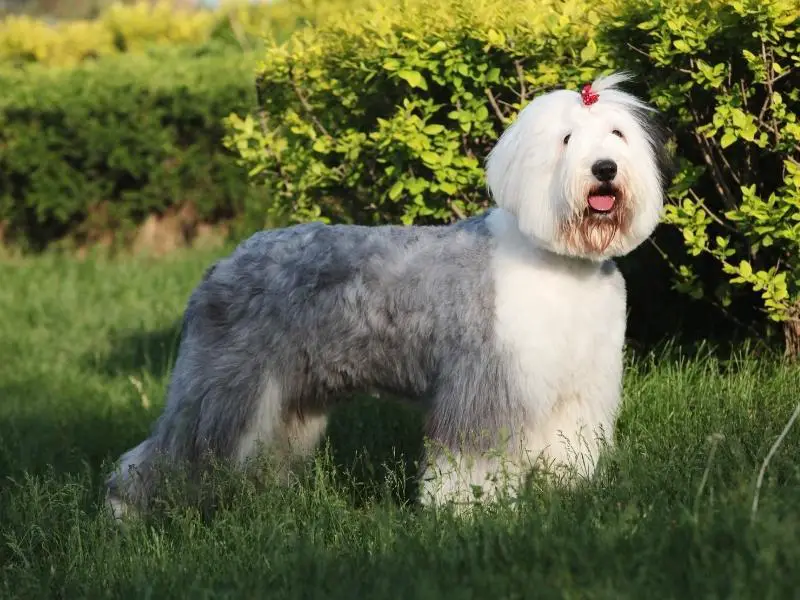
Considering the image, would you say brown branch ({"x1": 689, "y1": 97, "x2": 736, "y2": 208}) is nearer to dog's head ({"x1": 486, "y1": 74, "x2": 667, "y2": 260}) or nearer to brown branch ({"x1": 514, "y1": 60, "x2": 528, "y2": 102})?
brown branch ({"x1": 514, "y1": 60, "x2": 528, "y2": 102})

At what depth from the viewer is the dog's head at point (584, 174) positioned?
4.42 m

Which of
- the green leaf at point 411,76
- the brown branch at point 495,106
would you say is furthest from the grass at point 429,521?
the green leaf at point 411,76

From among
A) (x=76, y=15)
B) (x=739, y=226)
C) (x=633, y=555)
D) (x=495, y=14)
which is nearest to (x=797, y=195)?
(x=739, y=226)

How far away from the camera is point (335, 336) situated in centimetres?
493

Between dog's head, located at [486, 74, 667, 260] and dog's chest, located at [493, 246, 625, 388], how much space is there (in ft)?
0.48

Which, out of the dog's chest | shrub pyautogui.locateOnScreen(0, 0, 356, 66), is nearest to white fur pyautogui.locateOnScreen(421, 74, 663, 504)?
the dog's chest

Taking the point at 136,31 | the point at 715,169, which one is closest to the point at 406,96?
the point at 715,169

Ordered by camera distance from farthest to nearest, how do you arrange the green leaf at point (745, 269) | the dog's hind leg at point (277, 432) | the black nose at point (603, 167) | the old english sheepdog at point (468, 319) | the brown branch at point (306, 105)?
the brown branch at point (306, 105) < the green leaf at point (745, 269) < the dog's hind leg at point (277, 432) < the old english sheepdog at point (468, 319) < the black nose at point (603, 167)

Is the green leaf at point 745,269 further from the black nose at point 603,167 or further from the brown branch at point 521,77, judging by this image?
the black nose at point 603,167

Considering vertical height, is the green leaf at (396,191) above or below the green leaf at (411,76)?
below

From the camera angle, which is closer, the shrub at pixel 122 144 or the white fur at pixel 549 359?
the white fur at pixel 549 359

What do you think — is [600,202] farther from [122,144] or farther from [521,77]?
[122,144]

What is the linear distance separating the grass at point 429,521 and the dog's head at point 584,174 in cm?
84

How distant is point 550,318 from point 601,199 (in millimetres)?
487
